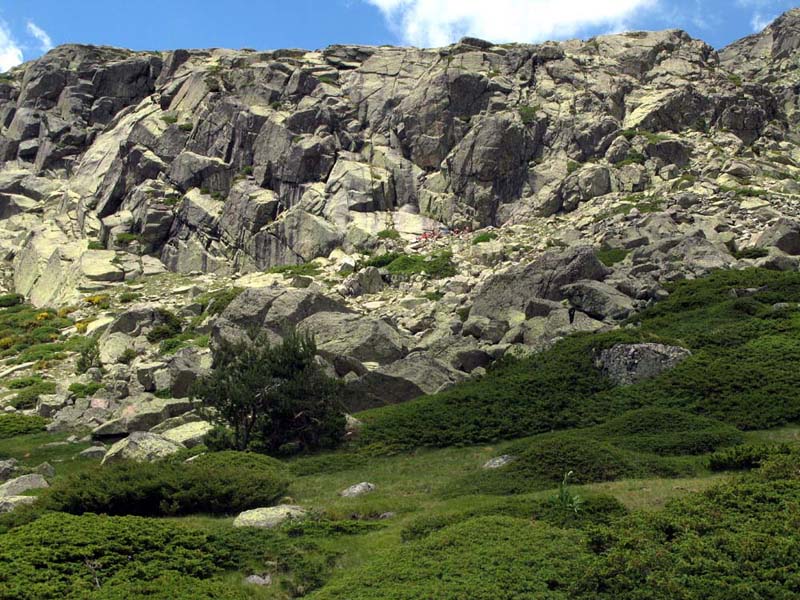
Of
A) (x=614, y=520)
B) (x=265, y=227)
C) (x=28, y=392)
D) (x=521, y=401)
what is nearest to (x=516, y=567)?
(x=614, y=520)

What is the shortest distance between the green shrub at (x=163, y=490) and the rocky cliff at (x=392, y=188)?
619 inches

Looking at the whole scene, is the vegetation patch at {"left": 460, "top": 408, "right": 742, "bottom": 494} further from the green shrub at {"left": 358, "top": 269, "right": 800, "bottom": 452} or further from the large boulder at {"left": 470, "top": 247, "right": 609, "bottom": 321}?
the large boulder at {"left": 470, "top": 247, "right": 609, "bottom": 321}

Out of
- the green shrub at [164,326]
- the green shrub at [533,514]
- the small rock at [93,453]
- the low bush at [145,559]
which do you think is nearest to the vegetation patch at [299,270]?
the green shrub at [164,326]

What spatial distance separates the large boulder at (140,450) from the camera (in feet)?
85.1

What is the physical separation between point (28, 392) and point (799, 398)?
121 feet

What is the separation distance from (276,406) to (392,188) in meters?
41.7

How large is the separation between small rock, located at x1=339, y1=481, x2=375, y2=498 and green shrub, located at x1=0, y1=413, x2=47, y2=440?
19.9m

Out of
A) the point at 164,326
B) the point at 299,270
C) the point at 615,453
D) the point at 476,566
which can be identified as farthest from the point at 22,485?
the point at 299,270

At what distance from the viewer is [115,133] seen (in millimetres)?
82438

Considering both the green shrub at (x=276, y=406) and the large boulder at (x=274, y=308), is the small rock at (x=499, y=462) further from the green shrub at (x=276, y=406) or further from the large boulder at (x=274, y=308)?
the large boulder at (x=274, y=308)

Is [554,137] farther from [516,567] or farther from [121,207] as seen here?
[516,567]

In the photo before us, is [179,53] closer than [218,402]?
No

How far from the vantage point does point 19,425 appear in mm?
36125

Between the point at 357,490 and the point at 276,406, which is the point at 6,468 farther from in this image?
the point at 357,490
